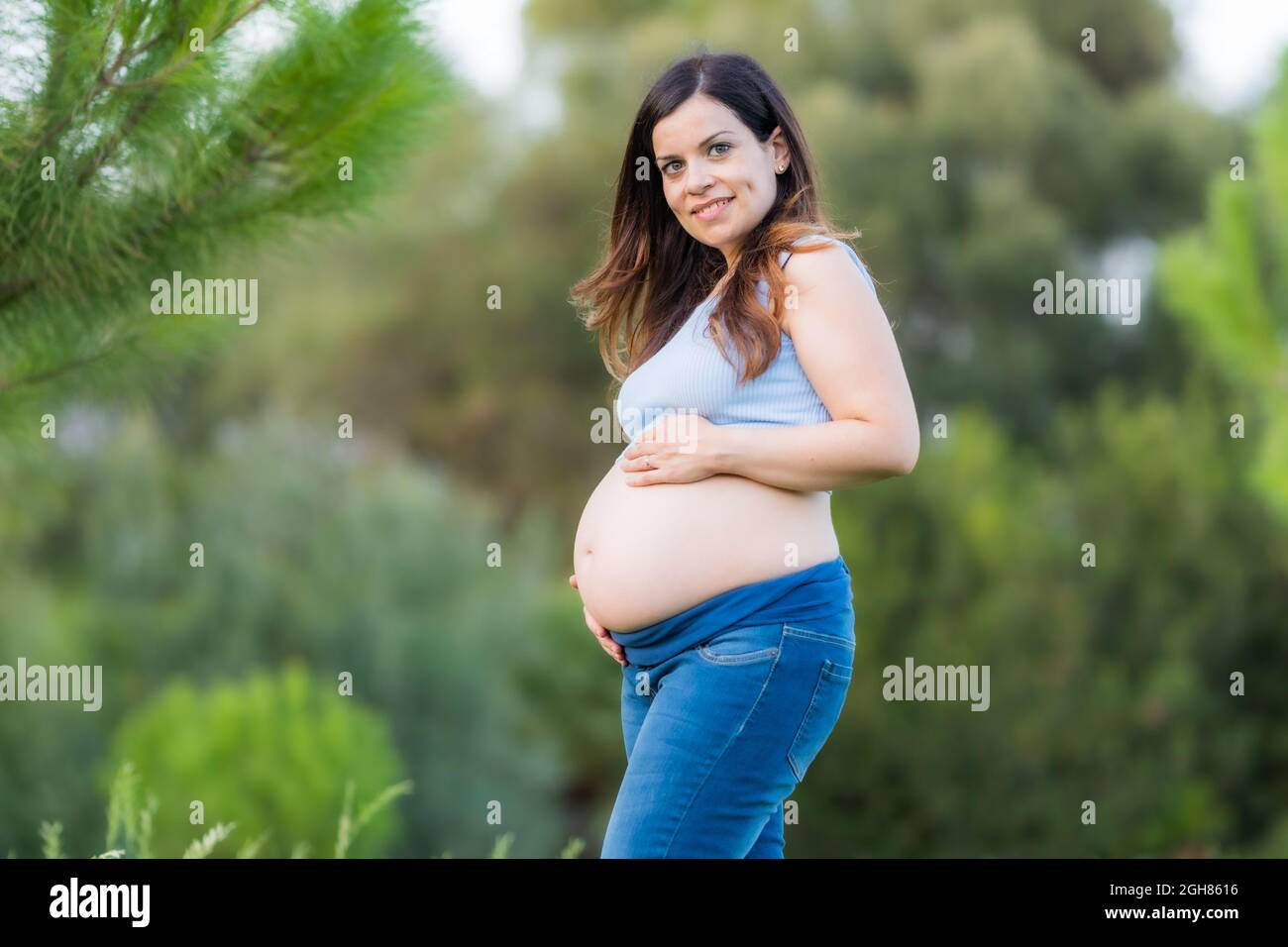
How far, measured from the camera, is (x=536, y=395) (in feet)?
53.0

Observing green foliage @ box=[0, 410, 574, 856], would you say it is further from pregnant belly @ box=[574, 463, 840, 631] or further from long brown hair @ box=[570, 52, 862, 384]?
pregnant belly @ box=[574, 463, 840, 631]

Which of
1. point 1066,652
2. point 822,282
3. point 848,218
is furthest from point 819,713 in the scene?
point 848,218

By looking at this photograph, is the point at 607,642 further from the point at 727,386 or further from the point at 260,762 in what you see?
the point at 260,762

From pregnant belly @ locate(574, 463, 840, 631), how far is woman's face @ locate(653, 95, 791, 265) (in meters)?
0.36

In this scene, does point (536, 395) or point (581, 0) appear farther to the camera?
point (581, 0)

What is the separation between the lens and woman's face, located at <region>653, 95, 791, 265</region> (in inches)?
77.5

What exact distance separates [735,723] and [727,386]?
17.8 inches

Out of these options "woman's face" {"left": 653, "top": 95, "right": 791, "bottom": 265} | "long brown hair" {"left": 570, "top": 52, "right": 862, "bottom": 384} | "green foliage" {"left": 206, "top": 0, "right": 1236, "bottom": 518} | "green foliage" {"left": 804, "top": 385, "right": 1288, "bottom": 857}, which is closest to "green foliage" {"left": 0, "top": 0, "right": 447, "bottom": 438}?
"long brown hair" {"left": 570, "top": 52, "right": 862, "bottom": 384}

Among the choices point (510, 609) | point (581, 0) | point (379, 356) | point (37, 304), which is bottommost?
point (510, 609)

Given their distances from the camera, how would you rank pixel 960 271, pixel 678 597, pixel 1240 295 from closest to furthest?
pixel 678 597
pixel 1240 295
pixel 960 271

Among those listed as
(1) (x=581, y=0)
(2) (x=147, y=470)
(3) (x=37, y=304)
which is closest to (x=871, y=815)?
(2) (x=147, y=470)
